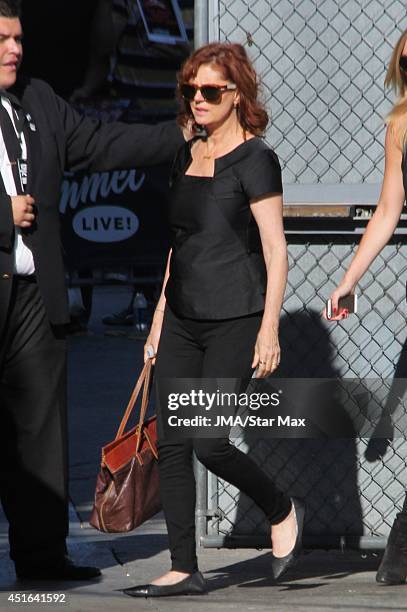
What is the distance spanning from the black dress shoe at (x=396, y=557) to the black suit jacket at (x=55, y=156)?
4.84 ft

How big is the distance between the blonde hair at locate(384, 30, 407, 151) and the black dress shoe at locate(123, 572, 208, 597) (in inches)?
68.1

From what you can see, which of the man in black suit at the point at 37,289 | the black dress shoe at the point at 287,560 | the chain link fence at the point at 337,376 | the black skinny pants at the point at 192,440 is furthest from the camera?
the chain link fence at the point at 337,376

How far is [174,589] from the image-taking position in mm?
5160

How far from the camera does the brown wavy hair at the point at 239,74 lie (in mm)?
5141

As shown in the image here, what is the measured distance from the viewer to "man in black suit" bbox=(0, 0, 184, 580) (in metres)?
5.23

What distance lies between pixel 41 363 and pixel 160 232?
30.2 feet

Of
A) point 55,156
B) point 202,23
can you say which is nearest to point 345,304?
point 55,156

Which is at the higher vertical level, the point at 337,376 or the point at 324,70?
the point at 324,70

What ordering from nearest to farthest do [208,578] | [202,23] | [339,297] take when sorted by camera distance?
[339,297] → [208,578] → [202,23]

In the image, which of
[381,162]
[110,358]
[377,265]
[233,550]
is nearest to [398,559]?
[233,550]

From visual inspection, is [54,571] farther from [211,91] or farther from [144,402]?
[211,91]

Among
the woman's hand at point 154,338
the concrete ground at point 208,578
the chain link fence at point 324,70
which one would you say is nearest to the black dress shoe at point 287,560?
the concrete ground at point 208,578

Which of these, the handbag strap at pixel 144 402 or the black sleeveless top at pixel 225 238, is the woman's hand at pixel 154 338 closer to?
the handbag strap at pixel 144 402

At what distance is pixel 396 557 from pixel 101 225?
950 cm
